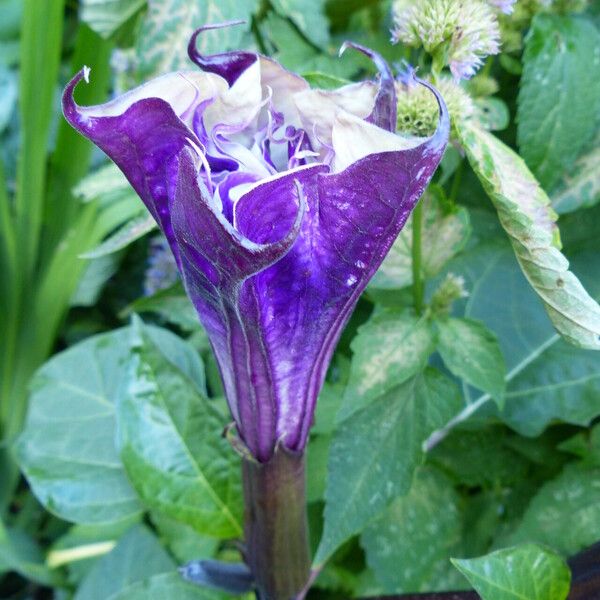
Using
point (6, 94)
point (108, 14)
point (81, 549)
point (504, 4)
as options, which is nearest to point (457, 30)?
point (504, 4)

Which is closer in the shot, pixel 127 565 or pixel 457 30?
pixel 457 30

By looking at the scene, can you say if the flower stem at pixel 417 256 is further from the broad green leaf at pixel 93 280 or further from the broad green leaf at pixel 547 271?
the broad green leaf at pixel 93 280

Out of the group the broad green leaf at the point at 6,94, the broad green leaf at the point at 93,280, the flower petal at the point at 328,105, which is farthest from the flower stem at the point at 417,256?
the broad green leaf at the point at 6,94

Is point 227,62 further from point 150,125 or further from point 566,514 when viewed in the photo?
point 566,514

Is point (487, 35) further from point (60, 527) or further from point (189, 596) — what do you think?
point (60, 527)

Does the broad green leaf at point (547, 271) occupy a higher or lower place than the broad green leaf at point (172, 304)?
higher

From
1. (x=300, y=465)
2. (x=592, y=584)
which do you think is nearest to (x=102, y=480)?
(x=300, y=465)
